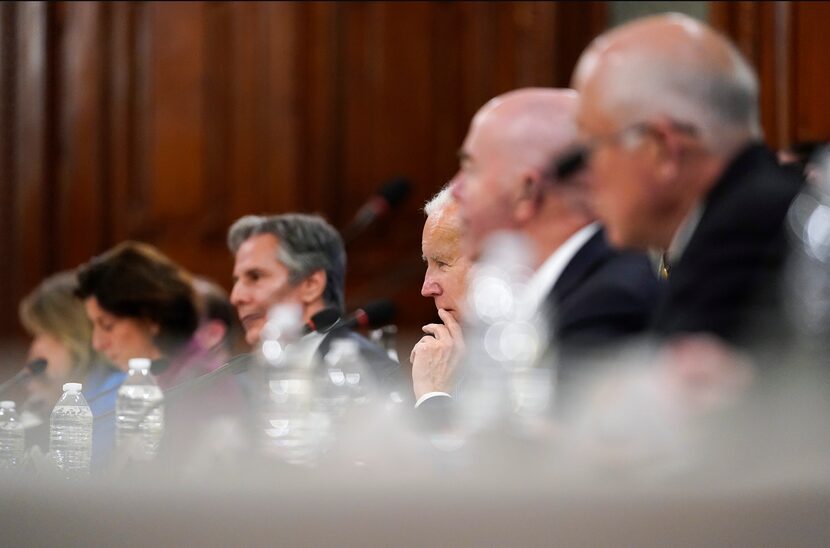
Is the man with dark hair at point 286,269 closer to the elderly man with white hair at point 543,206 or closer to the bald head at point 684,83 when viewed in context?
the elderly man with white hair at point 543,206

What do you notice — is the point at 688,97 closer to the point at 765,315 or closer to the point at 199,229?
the point at 765,315

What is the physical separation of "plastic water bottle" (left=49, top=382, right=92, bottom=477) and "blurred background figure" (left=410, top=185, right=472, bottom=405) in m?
0.59

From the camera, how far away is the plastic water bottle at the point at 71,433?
226 cm

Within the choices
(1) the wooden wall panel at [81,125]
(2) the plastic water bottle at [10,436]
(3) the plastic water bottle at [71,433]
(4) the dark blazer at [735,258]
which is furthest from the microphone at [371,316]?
(1) the wooden wall panel at [81,125]

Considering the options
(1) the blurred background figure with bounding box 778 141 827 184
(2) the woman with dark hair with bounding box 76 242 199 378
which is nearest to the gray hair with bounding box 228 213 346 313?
(2) the woman with dark hair with bounding box 76 242 199 378

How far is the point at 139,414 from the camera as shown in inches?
104

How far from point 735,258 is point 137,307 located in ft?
9.17

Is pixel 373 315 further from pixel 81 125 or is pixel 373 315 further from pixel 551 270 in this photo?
pixel 81 125

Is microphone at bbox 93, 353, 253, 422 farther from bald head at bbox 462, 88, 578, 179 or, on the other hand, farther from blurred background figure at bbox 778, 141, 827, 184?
blurred background figure at bbox 778, 141, 827, 184

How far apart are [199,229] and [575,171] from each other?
11.8 feet

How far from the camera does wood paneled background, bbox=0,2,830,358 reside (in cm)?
537

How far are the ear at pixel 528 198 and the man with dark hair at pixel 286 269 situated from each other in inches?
63.2

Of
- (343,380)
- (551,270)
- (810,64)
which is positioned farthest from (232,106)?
(551,270)

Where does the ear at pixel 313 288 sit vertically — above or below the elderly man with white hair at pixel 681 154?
below
